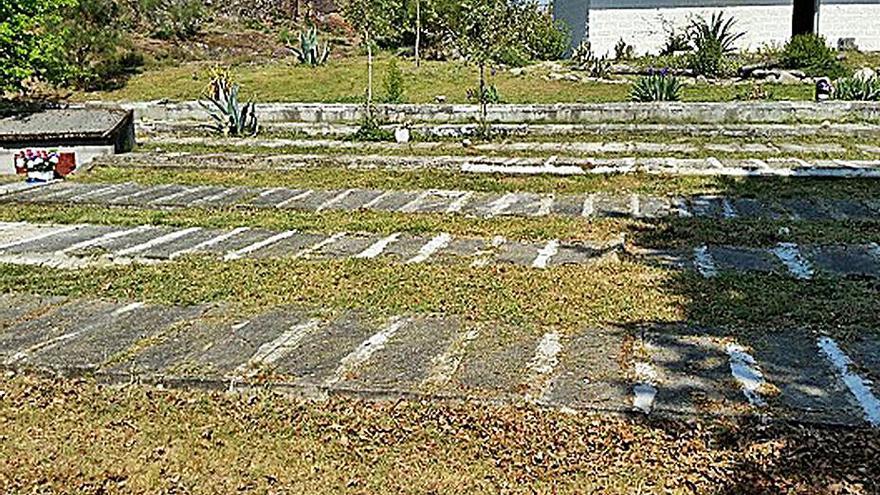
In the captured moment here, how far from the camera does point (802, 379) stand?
338 cm

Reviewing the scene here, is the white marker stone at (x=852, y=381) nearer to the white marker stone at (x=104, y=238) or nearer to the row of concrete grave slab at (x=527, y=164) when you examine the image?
the white marker stone at (x=104, y=238)

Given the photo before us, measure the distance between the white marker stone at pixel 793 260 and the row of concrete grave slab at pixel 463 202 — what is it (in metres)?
1.05

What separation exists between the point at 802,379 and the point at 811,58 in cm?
1391

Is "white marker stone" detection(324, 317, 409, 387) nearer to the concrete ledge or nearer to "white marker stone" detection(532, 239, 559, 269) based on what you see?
"white marker stone" detection(532, 239, 559, 269)

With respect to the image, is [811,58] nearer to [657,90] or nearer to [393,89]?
[657,90]

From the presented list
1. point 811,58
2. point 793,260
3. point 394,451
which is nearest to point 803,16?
point 811,58

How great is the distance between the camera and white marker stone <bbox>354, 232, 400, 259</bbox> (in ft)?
18.7

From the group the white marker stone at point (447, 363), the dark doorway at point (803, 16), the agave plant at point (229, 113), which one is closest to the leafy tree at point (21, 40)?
the agave plant at point (229, 113)

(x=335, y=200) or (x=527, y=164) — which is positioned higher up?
(x=527, y=164)

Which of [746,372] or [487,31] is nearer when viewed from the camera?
[746,372]

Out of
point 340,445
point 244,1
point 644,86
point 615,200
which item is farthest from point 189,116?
point 244,1

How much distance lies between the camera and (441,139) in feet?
38.3

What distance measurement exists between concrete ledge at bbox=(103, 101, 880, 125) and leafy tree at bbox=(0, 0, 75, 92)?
86.6 inches

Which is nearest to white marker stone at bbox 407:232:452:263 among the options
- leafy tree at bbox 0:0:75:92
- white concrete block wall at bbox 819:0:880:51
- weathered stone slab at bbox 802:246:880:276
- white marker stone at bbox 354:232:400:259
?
white marker stone at bbox 354:232:400:259
